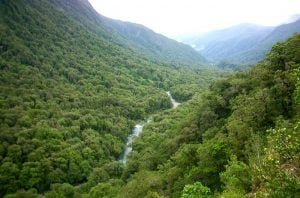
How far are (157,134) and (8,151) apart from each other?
60465 millimetres

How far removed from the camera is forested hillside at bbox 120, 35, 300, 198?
84.2 ft

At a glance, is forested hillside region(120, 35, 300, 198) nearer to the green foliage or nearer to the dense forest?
the green foliage

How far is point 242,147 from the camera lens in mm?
57344

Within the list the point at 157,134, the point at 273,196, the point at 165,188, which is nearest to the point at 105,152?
the point at 157,134

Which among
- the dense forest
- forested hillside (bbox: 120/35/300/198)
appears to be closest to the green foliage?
forested hillside (bbox: 120/35/300/198)

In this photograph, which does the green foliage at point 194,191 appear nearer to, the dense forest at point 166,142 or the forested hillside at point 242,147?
the forested hillside at point 242,147

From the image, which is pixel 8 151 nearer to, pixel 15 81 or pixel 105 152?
pixel 105 152

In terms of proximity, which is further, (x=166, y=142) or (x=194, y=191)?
(x=166, y=142)

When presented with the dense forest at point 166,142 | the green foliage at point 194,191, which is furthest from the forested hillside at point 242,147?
the dense forest at point 166,142

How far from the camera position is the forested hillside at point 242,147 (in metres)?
25.7

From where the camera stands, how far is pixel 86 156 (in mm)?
129375

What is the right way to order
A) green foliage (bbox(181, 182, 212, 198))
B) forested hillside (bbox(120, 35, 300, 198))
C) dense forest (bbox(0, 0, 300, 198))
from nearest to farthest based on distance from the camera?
forested hillside (bbox(120, 35, 300, 198))
green foliage (bbox(181, 182, 212, 198))
dense forest (bbox(0, 0, 300, 198))

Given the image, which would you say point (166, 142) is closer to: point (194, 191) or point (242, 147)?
point (242, 147)

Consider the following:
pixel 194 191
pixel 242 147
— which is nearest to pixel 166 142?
Result: pixel 242 147
